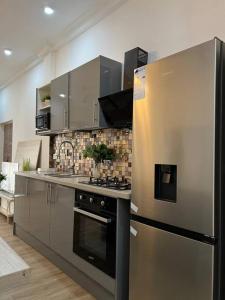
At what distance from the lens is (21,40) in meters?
4.02

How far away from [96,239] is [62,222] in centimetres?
61

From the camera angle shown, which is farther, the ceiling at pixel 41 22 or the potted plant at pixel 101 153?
the ceiling at pixel 41 22

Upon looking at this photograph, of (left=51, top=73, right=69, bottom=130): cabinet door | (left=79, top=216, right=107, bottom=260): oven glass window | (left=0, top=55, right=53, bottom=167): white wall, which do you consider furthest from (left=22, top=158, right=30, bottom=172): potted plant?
(left=79, top=216, right=107, bottom=260): oven glass window

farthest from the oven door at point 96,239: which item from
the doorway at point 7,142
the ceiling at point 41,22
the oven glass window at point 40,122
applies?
the doorway at point 7,142

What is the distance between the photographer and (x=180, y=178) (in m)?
1.44

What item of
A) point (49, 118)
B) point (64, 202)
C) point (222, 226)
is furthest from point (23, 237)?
point (222, 226)

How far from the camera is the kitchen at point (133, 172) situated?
4.38 feet

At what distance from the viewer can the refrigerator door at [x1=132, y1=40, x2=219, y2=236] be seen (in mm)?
1320

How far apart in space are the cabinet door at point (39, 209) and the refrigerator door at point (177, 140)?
1544 mm

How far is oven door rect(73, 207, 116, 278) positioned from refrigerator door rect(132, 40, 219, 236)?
40 centimetres

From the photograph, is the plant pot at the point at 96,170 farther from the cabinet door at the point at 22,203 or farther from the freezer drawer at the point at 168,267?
the freezer drawer at the point at 168,267

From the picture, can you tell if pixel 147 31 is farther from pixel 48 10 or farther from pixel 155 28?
pixel 48 10

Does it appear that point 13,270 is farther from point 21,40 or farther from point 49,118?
point 21,40

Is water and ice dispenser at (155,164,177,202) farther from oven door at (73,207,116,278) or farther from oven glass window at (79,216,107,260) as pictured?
oven glass window at (79,216,107,260)
